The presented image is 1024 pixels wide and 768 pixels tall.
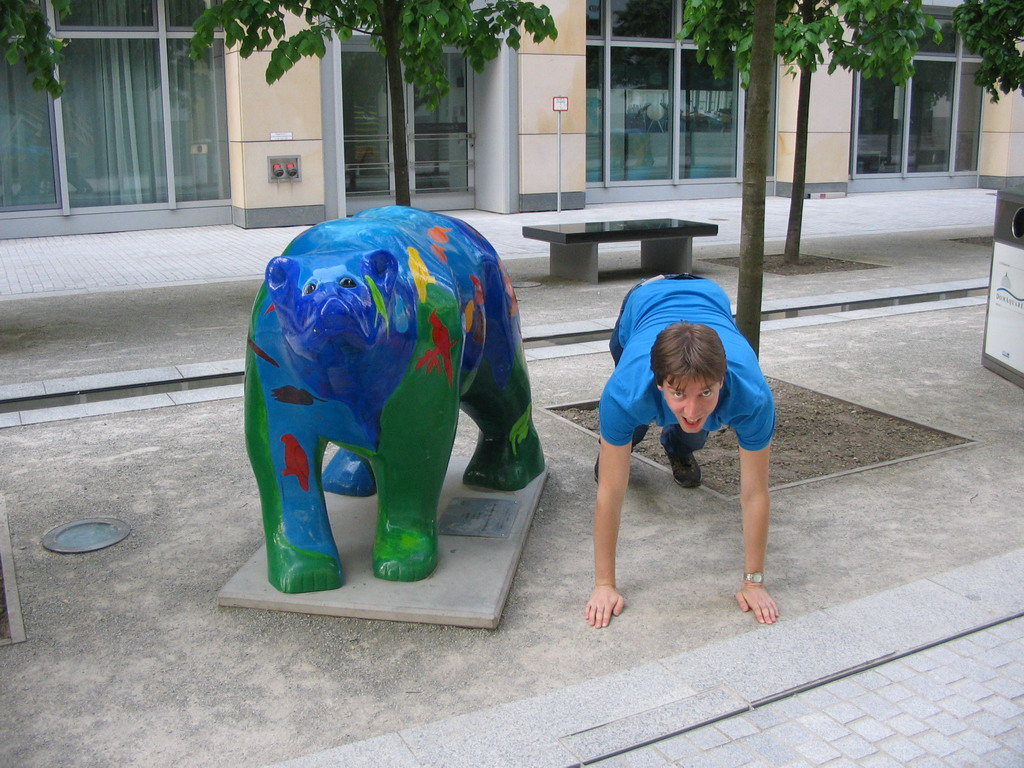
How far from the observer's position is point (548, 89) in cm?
1842

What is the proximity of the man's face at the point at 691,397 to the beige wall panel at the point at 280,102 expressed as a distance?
14.0m

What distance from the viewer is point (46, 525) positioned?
468 centimetres

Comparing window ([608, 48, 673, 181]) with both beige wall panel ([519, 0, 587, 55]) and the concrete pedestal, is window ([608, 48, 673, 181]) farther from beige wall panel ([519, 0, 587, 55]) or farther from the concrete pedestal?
the concrete pedestal

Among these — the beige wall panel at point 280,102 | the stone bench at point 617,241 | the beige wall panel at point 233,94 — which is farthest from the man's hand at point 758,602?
the beige wall panel at point 233,94

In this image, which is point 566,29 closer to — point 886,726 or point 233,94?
point 233,94

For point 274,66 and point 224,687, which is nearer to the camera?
point 224,687

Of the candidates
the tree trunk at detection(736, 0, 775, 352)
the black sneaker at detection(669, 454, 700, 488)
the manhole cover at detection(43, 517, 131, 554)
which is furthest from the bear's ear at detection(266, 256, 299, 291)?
the tree trunk at detection(736, 0, 775, 352)

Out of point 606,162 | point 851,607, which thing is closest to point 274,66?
point 851,607

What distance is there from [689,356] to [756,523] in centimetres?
80

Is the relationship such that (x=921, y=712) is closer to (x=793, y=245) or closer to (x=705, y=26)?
(x=705, y=26)

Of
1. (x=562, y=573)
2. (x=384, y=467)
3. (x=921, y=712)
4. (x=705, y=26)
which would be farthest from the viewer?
(x=705, y=26)

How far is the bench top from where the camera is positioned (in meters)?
11.2

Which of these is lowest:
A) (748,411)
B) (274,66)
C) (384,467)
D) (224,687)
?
(224,687)

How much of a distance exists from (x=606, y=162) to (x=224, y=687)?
18.6m
